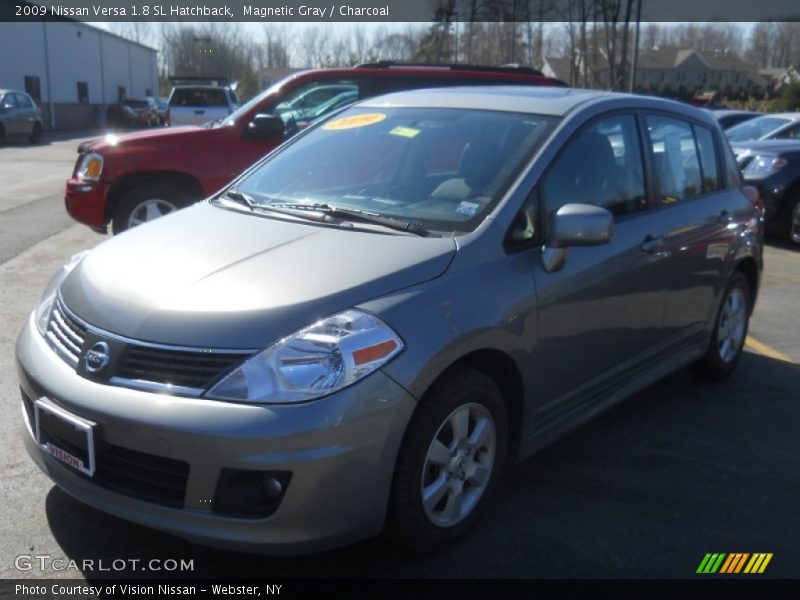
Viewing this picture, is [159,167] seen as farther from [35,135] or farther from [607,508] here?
[35,135]

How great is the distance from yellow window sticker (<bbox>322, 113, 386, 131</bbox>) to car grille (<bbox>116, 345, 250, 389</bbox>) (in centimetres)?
204

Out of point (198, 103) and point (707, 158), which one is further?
point (198, 103)

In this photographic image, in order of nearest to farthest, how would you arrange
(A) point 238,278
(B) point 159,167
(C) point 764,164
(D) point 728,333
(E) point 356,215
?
(A) point 238,278, (E) point 356,215, (D) point 728,333, (B) point 159,167, (C) point 764,164

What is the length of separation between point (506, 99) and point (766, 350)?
3216mm

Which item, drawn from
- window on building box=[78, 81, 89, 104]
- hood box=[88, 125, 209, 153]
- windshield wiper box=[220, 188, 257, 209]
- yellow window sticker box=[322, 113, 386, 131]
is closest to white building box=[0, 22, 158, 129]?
window on building box=[78, 81, 89, 104]

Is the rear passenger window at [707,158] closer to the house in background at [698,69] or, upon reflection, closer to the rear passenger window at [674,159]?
the rear passenger window at [674,159]

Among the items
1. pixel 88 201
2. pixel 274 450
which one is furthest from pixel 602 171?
pixel 88 201

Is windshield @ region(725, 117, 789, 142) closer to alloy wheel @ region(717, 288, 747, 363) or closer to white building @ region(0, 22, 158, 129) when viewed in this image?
alloy wheel @ region(717, 288, 747, 363)

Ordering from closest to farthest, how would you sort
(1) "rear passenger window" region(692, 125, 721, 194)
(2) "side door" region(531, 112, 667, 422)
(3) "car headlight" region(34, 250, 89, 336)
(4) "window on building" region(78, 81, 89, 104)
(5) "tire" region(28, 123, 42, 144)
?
(3) "car headlight" region(34, 250, 89, 336), (2) "side door" region(531, 112, 667, 422), (1) "rear passenger window" region(692, 125, 721, 194), (5) "tire" region(28, 123, 42, 144), (4) "window on building" region(78, 81, 89, 104)

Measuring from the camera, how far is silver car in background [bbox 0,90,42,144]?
2511 cm

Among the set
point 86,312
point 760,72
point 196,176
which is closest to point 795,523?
point 86,312

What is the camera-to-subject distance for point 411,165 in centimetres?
398

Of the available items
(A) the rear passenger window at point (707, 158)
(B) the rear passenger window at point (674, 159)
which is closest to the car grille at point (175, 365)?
(B) the rear passenger window at point (674, 159)

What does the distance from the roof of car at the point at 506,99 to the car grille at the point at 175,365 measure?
6.76 ft
